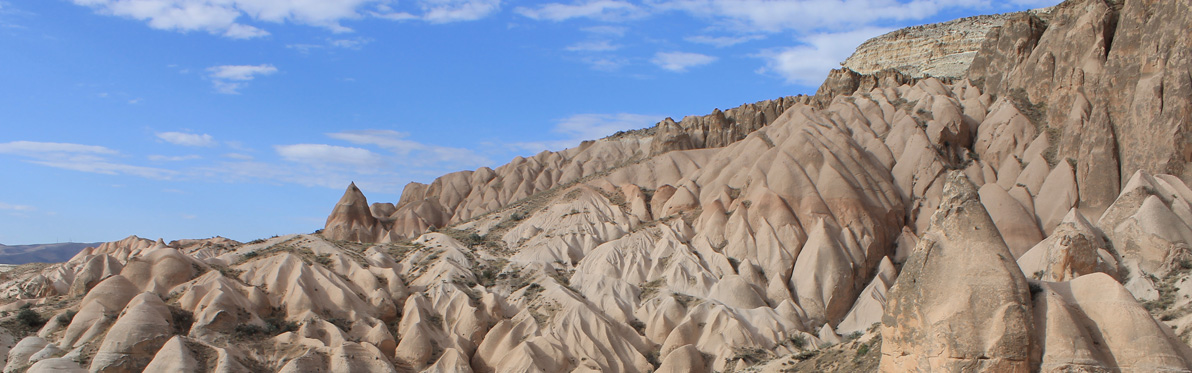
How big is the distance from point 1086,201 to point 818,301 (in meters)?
13.8

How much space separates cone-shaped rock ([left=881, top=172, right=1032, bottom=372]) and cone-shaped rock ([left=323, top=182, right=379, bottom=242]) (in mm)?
57478

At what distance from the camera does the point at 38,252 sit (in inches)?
6929

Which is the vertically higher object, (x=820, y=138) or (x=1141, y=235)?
(x=820, y=138)

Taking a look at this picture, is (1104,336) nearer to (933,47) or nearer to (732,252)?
(732,252)

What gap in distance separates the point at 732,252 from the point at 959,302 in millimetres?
33819

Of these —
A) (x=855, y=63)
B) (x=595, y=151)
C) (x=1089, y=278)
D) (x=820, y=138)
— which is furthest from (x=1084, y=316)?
(x=855, y=63)

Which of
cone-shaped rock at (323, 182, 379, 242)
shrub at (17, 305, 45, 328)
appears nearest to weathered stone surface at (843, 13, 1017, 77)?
cone-shaped rock at (323, 182, 379, 242)

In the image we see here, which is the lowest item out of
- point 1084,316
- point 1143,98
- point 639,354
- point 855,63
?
point 639,354

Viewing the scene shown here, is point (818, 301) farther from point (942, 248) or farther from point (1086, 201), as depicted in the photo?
point (942, 248)

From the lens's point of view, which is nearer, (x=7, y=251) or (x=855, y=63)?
(x=855, y=63)

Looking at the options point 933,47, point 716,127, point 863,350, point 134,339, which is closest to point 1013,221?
point 863,350

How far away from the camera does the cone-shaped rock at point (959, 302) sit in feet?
69.8

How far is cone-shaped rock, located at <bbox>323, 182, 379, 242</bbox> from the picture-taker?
7494 cm

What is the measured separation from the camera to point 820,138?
2427 inches
